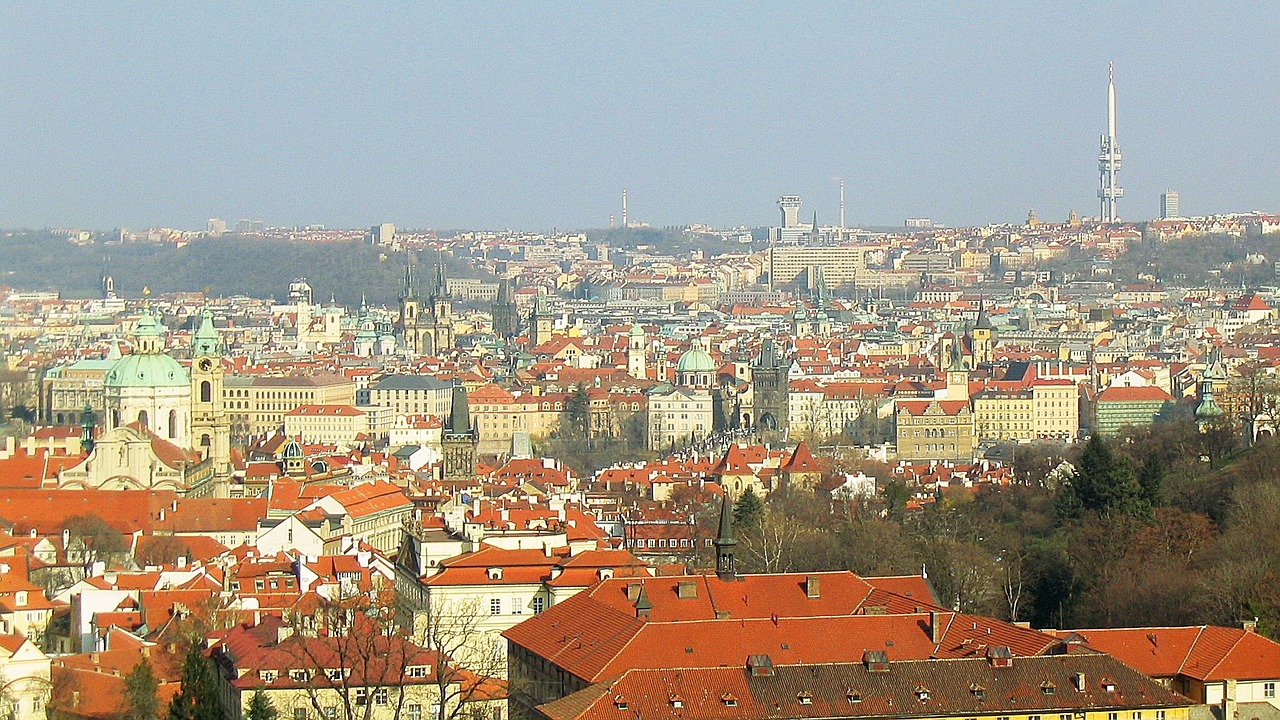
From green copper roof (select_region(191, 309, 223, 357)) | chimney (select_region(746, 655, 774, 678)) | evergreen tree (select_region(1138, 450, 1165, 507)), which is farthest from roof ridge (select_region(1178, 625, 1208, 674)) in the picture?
green copper roof (select_region(191, 309, 223, 357))

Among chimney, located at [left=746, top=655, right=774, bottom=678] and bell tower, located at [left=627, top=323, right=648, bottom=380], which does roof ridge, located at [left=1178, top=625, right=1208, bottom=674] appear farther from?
bell tower, located at [left=627, top=323, right=648, bottom=380]

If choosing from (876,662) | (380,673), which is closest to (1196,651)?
(876,662)

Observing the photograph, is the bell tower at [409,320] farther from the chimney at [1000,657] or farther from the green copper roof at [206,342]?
the chimney at [1000,657]

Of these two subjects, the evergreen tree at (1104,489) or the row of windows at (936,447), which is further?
the row of windows at (936,447)

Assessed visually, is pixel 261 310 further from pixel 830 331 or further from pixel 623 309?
pixel 830 331

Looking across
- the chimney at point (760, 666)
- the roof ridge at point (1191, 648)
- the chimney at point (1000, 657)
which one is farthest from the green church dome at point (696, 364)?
the chimney at point (760, 666)

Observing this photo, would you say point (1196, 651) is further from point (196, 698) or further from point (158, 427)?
point (158, 427)
